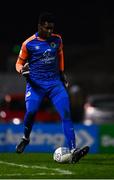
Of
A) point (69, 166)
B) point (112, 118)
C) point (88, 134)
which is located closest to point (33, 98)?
point (69, 166)

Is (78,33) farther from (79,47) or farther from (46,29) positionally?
(46,29)

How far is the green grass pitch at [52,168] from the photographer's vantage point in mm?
11459

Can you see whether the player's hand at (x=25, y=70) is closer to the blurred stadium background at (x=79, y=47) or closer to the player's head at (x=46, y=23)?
the player's head at (x=46, y=23)

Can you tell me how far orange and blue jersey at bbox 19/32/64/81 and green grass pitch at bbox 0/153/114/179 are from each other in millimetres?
1303

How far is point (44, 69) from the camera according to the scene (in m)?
13.6

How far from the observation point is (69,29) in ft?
155

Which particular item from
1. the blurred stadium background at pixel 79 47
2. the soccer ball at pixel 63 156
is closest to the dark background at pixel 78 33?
the blurred stadium background at pixel 79 47

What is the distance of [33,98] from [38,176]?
2.37 m

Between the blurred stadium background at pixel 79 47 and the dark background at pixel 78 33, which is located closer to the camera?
the blurred stadium background at pixel 79 47

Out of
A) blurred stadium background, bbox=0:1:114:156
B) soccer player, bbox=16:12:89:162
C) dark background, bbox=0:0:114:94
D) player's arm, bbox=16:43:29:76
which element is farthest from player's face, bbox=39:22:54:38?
dark background, bbox=0:0:114:94

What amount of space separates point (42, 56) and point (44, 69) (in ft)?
0.64

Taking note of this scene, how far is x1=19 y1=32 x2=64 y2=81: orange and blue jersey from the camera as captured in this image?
13586 millimetres

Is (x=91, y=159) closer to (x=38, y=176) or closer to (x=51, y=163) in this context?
(x=51, y=163)

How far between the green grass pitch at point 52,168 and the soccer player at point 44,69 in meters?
0.53
